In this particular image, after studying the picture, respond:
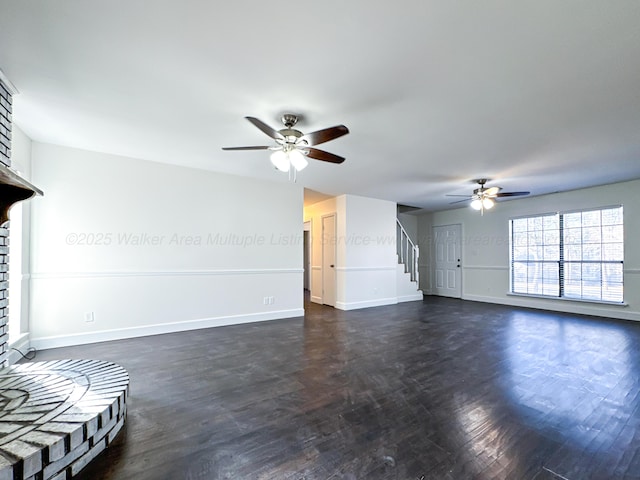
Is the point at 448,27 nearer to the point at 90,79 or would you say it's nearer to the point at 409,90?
the point at 409,90

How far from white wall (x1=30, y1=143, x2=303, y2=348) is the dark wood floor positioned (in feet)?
1.64

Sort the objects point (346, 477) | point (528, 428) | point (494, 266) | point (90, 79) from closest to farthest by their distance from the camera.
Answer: point (346, 477) < point (528, 428) < point (90, 79) < point (494, 266)

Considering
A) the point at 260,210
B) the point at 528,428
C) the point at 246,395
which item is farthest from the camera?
the point at 260,210

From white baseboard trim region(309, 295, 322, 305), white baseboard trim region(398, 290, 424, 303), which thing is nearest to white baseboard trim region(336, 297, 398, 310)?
white baseboard trim region(398, 290, 424, 303)

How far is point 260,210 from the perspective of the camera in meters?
5.25

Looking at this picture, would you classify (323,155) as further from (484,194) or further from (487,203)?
(487,203)

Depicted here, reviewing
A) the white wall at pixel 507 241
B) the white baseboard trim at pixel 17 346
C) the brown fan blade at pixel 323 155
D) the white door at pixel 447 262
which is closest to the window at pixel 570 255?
the white wall at pixel 507 241

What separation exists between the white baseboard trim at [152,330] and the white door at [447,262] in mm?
5021

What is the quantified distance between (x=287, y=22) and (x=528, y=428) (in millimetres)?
3045

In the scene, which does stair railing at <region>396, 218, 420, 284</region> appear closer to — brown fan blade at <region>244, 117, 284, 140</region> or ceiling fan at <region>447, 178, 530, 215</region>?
ceiling fan at <region>447, 178, 530, 215</region>

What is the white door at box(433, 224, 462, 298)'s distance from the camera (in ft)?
27.1

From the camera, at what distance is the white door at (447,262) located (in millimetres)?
8273

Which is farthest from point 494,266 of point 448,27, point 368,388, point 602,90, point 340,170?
point 448,27

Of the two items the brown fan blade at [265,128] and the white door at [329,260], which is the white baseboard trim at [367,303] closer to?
the white door at [329,260]
